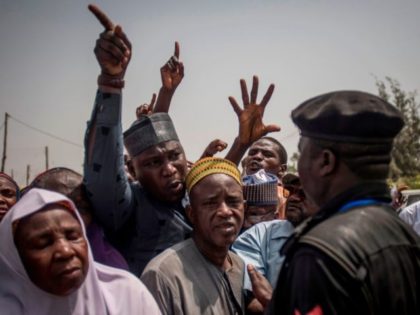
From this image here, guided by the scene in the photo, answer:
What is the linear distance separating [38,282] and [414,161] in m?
36.4

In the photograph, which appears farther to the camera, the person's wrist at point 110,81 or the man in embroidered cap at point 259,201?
the man in embroidered cap at point 259,201

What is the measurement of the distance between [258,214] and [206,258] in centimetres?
153

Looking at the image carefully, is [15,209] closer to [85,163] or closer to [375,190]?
[85,163]

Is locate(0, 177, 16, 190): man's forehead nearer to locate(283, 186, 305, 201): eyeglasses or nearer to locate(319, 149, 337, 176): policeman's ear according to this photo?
locate(283, 186, 305, 201): eyeglasses

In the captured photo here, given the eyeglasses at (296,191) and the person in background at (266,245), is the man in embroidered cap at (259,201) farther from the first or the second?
the person in background at (266,245)

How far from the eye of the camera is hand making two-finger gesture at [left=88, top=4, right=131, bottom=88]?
268 centimetres

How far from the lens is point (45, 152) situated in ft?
148

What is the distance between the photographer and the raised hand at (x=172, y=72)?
410cm

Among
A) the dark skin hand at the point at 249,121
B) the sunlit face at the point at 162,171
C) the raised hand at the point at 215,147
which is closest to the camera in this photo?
the sunlit face at the point at 162,171

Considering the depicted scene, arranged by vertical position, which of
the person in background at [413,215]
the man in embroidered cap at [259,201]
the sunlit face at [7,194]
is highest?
the sunlit face at [7,194]

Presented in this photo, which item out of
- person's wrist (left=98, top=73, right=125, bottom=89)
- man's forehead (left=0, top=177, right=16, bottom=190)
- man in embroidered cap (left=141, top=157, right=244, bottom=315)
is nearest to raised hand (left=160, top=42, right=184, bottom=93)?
man in embroidered cap (left=141, top=157, right=244, bottom=315)

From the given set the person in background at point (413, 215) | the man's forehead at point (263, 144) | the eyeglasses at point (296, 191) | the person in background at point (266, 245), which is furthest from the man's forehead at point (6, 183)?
the person in background at point (413, 215)

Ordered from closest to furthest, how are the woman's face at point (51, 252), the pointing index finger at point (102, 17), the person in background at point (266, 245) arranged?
the woman's face at point (51, 252) → the pointing index finger at point (102, 17) → the person in background at point (266, 245)

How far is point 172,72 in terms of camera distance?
164 inches
